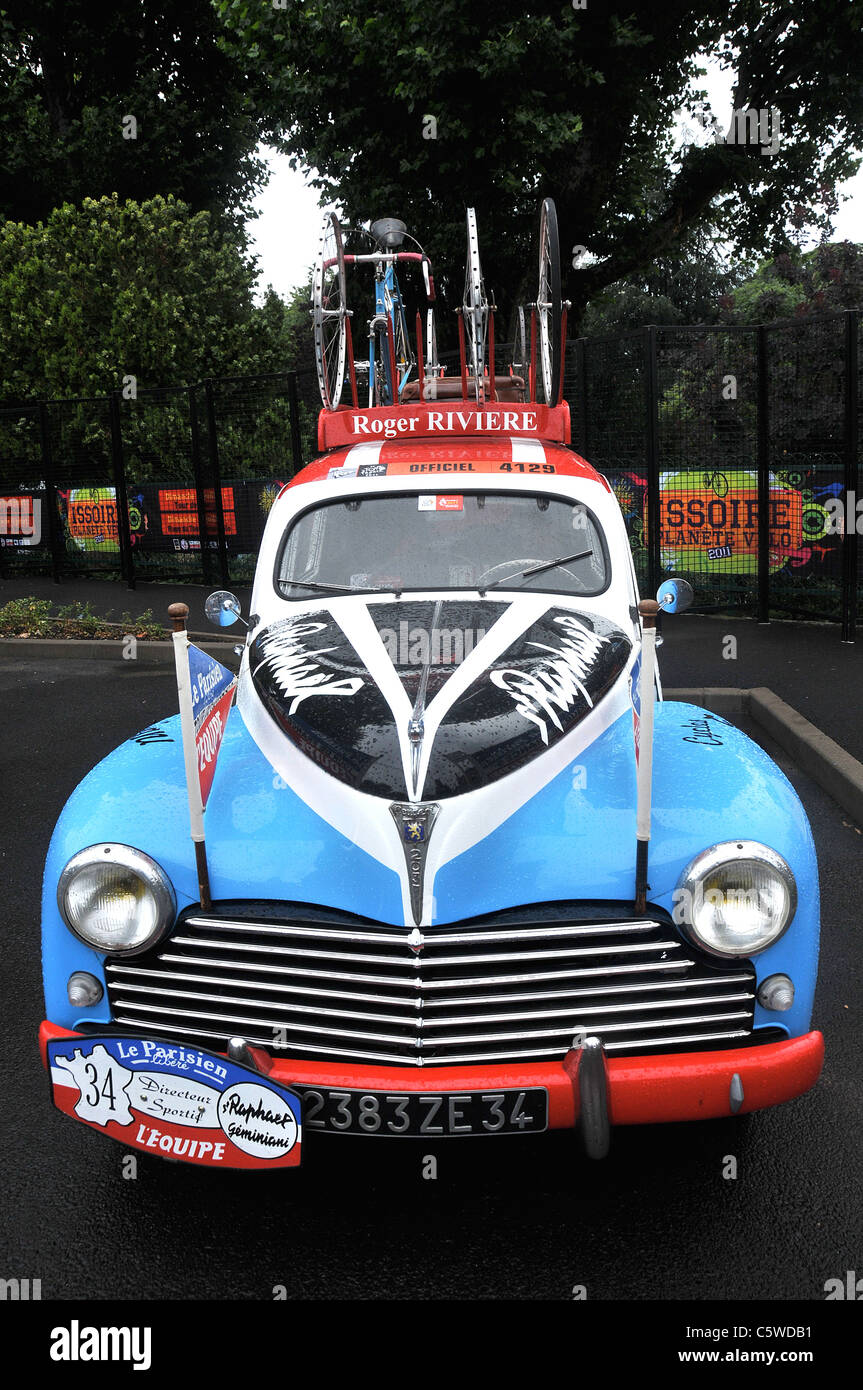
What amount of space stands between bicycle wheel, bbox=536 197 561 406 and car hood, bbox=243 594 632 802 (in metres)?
2.22

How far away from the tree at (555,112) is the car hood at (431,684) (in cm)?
1176

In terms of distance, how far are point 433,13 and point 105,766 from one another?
14.6m

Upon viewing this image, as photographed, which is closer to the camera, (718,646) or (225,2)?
(718,646)

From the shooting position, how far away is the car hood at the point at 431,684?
2.98 m

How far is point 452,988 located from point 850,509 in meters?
8.21

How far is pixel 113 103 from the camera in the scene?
23.6 m

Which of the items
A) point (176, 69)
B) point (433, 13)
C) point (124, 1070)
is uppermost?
point (176, 69)

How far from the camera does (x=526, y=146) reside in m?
15.7

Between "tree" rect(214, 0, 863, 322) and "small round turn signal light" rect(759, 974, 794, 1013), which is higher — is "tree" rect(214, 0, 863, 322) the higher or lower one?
the higher one

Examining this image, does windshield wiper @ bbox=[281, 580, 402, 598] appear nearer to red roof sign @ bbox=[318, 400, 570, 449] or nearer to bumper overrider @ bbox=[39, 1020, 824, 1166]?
red roof sign @ bbox=[318, 400, 570, 449]

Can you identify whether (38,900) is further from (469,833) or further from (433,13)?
(433,13)

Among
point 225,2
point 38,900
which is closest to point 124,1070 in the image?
point 38,900

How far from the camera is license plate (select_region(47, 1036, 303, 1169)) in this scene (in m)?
2.54

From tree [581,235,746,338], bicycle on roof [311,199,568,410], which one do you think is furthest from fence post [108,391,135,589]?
tree [581,235,746,338]
